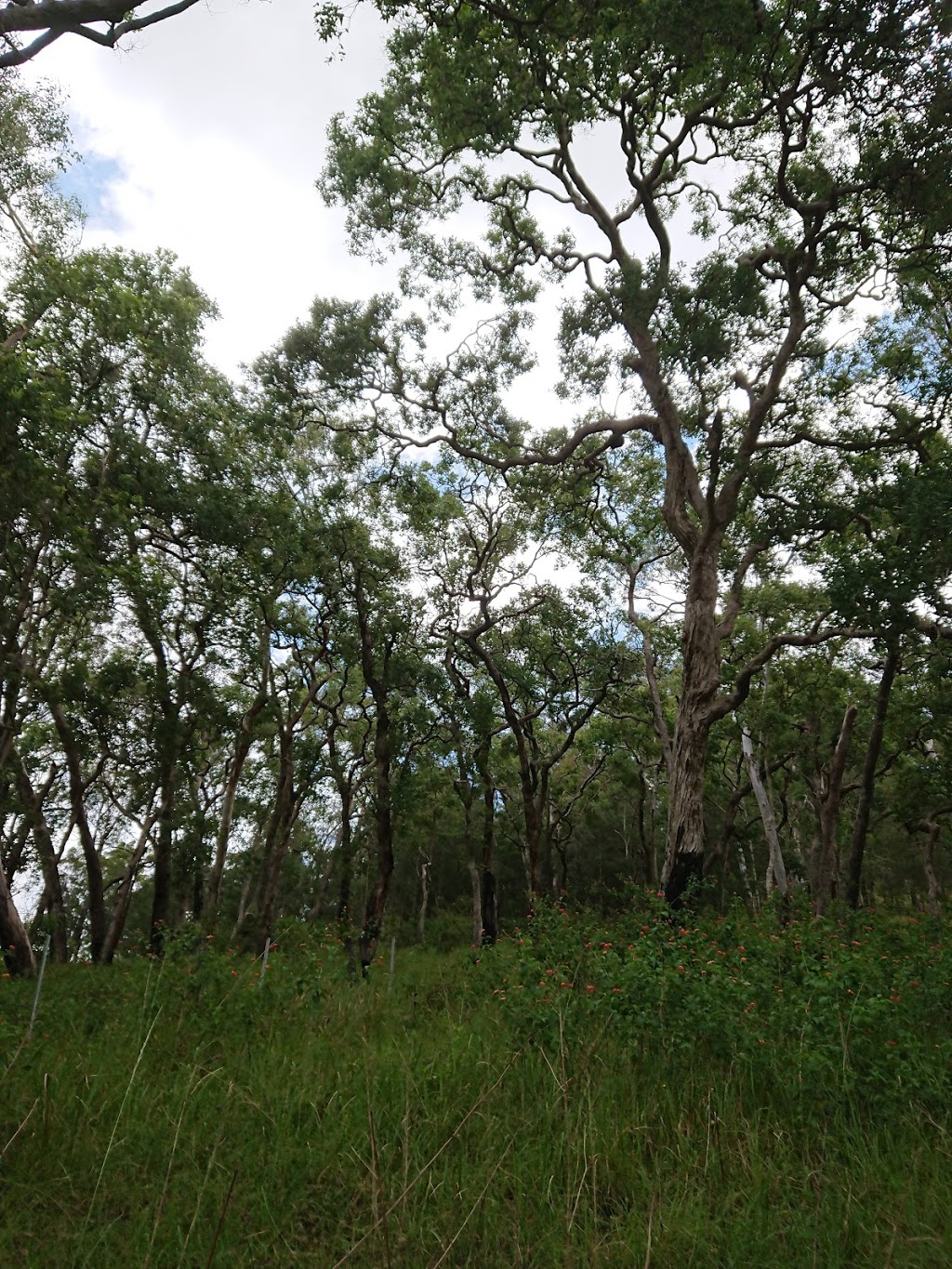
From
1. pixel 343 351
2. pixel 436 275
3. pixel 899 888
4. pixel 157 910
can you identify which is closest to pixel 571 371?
pixel 436 275

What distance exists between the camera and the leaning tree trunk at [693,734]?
32.8 feet

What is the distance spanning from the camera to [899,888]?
129 ft

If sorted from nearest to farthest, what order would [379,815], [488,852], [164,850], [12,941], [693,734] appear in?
[12,941] < [693,734] < [379,815] < [164,850] < [488,852]

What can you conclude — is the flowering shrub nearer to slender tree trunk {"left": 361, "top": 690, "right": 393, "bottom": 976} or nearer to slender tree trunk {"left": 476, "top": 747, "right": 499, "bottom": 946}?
slender tree trunk {"left": 361, "top": 690, "right": 393, "bottom": 976}

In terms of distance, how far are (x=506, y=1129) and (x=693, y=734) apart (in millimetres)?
7635

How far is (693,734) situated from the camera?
10.4 m

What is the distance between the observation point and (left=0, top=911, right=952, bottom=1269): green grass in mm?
2748

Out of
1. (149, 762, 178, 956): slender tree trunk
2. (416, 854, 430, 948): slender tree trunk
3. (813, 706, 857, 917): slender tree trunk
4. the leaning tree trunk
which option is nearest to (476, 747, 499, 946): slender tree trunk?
the leaning tree trunk

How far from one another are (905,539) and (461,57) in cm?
915

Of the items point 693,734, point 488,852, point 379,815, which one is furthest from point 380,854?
point 693,734

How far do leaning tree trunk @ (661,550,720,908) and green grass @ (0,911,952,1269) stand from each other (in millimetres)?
3827

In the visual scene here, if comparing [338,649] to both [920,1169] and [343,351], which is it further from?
[920,1169]

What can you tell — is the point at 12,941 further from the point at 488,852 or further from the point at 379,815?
the point at 488,852

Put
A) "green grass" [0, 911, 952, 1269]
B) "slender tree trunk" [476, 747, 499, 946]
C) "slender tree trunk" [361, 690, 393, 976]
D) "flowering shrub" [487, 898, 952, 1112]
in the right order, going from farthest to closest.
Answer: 1. "slender tree trunk" [476, 747, 499, 946]
2. "slender tree trunk" [361, 690, 393, 976]
3. "flowering shrub" [487, 898, 952, 1112]
4. "green grass" [0, 911, 952, 1269]
